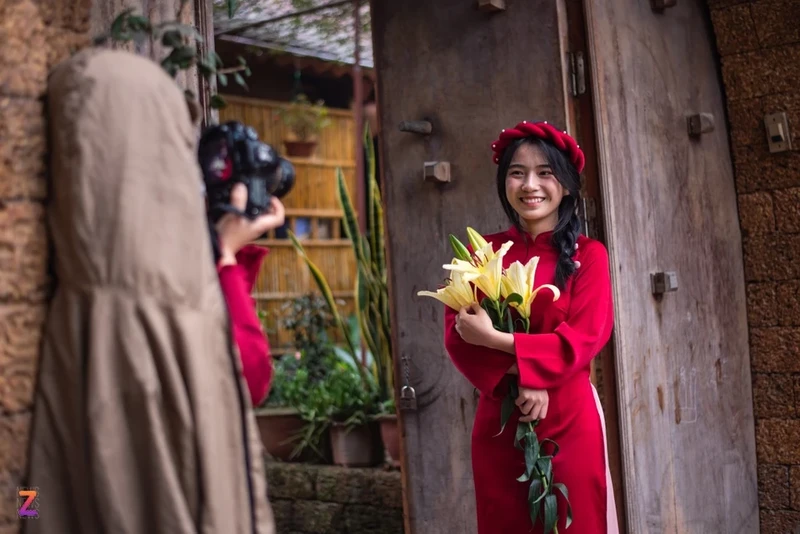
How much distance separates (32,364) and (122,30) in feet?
2.06

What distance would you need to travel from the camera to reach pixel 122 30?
1.71 meters

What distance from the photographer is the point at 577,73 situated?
3152 mm

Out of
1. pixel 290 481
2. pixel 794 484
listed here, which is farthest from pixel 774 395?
pixel 290 481

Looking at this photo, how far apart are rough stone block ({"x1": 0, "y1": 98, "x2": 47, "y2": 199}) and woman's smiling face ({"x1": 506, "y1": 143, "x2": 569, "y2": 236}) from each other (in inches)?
57.1

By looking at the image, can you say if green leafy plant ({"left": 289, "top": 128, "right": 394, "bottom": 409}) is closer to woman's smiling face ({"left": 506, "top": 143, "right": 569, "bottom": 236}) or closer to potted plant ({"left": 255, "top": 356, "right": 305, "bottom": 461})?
potted plant ({"left": 255, "top": 356, "right": 305, "bottom": 461})

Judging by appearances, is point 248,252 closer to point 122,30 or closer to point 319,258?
point 122,30

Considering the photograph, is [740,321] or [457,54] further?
[740,321]

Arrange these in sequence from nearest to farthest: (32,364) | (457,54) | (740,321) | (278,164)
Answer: (32,364), (278,164), (457,54), (740,321)

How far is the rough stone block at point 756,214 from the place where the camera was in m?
3.97

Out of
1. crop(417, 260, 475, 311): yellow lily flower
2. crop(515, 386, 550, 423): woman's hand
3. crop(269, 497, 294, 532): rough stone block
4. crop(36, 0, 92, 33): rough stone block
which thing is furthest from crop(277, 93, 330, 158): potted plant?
crop(36, 0, 92, 33): rough stone block

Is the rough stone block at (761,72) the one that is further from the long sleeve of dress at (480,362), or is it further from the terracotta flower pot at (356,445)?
the terracotta flower pot at (356,445)

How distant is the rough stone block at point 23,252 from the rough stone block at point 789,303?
3.24 metres

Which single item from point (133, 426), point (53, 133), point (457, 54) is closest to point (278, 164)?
point (53, 133)

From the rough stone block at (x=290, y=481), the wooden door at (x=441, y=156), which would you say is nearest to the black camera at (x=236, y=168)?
the wooden door at (x=441, y=156)
